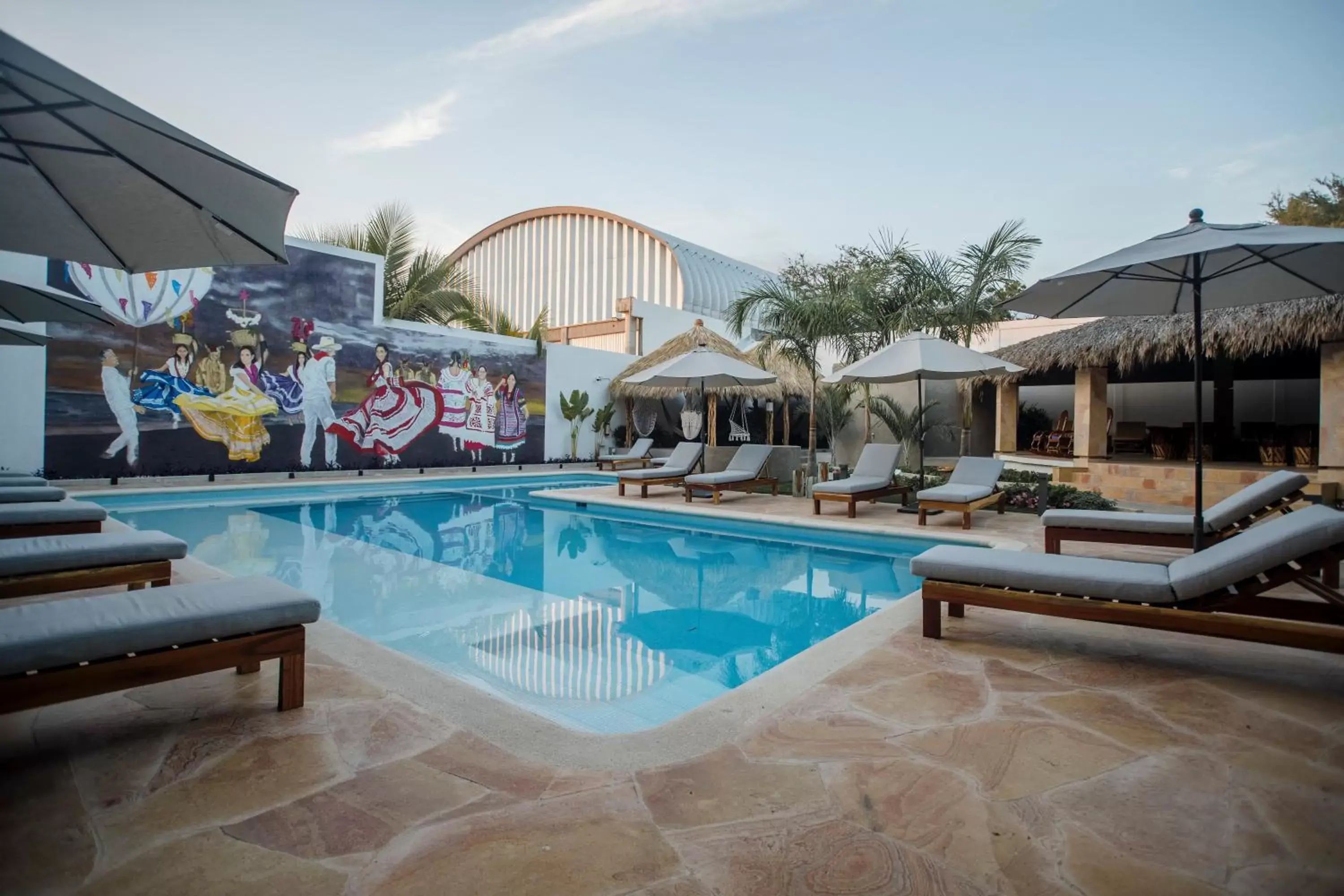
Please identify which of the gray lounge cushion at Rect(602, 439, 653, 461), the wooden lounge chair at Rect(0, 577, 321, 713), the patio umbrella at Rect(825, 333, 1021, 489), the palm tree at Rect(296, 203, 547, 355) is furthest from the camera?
the palm tree at Rect(296, 203, 547, 355)

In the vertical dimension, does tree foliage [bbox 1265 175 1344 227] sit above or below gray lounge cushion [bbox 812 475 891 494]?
above

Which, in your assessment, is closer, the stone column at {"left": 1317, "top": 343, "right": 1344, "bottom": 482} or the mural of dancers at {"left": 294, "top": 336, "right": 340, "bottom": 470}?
the stone column at {"left": 1317, "top": 343, "right": 1344, "bottom": 482}

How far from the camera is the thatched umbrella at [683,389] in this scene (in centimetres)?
1788

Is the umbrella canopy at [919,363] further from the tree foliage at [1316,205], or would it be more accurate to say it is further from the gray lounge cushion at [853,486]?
the tree foliage at [1316,205]

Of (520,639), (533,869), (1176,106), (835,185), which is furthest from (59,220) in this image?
(835,185)

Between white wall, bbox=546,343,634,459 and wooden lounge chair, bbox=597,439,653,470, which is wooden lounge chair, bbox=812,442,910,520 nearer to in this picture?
wooden lounge chair, bbox=597,439,653,470

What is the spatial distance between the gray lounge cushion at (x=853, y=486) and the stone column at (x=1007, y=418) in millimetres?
6074

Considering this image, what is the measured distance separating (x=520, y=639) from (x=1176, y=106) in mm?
14961

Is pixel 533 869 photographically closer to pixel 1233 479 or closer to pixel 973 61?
pixel 1233 479

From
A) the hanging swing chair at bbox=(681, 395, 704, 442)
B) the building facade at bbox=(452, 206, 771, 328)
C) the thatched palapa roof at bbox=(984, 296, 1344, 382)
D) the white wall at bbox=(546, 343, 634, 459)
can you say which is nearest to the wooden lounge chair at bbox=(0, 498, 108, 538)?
the thatched palapa roof at bbox=(984, 296, 1344, 382)

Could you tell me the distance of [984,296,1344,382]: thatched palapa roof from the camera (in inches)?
Answer: 357

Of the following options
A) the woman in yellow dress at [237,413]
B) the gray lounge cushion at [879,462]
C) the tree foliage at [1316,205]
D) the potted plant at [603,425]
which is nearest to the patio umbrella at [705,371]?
the gray lounge cushion at [879,462]

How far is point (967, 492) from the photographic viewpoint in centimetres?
805

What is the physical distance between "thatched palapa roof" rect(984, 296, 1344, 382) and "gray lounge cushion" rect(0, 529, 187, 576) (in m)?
10.3
